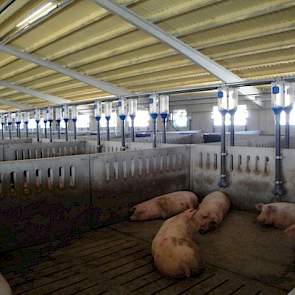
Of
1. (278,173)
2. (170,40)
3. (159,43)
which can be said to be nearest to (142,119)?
(159,43)

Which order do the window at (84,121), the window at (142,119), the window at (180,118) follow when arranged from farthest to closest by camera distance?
the window at (84,121), the window at (142,119), the window at (180,118)

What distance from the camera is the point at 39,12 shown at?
6.36 metres

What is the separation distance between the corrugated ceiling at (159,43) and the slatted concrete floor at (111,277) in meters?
4.70

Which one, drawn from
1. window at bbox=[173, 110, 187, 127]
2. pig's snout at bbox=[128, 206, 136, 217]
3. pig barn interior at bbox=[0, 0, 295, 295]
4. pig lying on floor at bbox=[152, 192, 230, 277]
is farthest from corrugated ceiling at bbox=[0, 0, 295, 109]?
pig lying on floor at bbox=[152, 192, 230, 277]

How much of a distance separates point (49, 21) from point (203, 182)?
5358 millimetres

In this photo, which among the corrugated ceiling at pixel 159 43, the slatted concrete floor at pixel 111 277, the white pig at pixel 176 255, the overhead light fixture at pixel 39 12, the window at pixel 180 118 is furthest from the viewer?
the window at pixel 180 118

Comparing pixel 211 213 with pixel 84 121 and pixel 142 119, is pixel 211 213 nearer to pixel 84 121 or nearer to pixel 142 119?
pixel 142 119

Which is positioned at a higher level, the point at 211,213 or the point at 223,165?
the point at 223,165

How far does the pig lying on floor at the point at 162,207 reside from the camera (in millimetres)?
2889

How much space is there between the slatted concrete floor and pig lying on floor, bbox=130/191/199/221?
590 mm

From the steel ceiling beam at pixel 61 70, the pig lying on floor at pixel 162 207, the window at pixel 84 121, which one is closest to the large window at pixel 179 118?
the steel ceiling beam at pixel 61 70

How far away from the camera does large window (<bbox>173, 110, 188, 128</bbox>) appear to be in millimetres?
14473

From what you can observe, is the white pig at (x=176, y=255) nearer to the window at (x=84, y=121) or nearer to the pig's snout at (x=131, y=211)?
the pig's snout at (x=131, y=211)

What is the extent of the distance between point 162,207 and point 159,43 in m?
5.29
